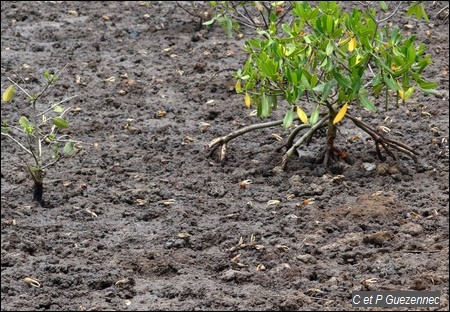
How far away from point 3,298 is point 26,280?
0.14 meters

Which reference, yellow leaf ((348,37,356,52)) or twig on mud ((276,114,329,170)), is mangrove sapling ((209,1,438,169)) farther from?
twig on mud ((276,114,329,170))

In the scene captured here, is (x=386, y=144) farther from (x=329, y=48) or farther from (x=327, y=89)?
(x=329, y=48)

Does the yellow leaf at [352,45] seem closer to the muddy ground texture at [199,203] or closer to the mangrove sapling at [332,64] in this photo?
the mangrove sapling at [332,64]

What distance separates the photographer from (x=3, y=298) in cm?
361

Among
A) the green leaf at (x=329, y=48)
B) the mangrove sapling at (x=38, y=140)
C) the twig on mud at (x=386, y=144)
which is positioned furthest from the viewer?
the twig on mud at (x=386, y=144)

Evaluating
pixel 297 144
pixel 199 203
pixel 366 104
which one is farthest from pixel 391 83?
pixel 199 203

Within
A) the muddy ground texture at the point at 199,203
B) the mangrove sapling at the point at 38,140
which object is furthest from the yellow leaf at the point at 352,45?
the mangrove sapling at the point at 38,140

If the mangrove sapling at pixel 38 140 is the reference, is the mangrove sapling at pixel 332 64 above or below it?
above

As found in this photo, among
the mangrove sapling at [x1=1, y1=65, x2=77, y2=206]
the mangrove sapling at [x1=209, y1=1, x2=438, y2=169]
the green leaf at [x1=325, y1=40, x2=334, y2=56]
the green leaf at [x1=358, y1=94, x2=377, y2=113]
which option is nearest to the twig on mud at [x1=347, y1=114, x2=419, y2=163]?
the mangrove sapling at [x1=209, y1=1, x2=438, y2=169]

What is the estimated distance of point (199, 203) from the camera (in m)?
4.43

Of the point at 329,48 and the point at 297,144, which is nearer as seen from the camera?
the point at 329,48

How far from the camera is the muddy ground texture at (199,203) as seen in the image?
3.62 meters

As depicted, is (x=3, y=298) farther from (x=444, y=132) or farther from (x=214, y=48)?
(x=214, y=48)

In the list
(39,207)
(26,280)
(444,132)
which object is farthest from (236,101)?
(26,280)
